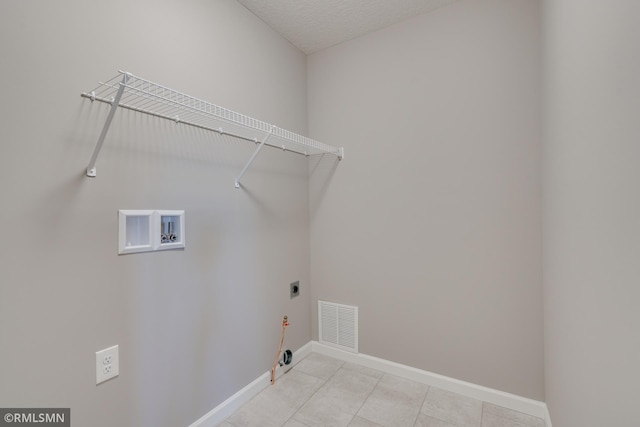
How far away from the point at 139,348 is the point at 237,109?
57.1 inches

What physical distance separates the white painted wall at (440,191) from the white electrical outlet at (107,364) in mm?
1537

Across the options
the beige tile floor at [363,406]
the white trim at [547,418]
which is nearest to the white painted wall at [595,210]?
the white trim at [547,418]

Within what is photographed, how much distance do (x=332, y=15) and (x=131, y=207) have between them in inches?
72.6

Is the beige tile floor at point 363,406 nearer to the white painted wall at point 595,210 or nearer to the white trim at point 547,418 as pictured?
the white trim at point 547,418

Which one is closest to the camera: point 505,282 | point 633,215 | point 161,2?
point 633,215

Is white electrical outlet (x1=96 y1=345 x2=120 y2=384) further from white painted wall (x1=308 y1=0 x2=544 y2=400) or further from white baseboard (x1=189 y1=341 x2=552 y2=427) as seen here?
white painted wall (x1=308 y1=0 x2=544 y2=400)

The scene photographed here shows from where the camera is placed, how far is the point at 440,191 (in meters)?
1.93

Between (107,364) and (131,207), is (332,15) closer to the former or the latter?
(131,207)

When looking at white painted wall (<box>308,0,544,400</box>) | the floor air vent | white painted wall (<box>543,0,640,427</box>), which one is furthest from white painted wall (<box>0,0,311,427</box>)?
white painted wall (<box>543,0,640,427</box>)

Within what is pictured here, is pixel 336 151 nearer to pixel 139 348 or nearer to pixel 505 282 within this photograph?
pixel 505 282

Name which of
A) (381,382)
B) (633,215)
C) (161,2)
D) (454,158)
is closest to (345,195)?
(454,158)

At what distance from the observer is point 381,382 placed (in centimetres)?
200

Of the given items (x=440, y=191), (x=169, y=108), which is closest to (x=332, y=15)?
(x=169, y=108)

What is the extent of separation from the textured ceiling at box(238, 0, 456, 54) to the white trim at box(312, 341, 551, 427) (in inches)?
102
